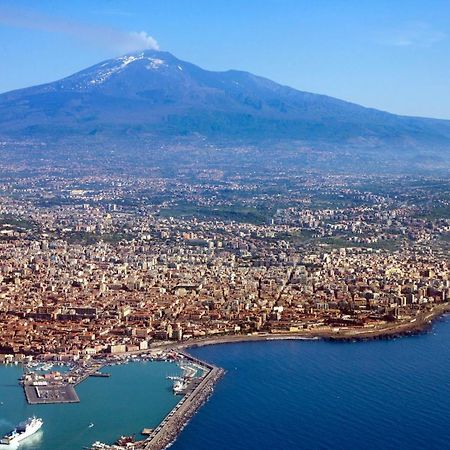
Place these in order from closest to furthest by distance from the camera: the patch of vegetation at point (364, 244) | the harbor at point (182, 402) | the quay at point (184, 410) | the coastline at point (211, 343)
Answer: the harbor at point (182, 402), the quay at point (184, 410), the coastline at point (211, 343), the patch of vegetation at point (364, 244)

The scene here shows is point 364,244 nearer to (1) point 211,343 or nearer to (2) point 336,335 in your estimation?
(2) point 336,335

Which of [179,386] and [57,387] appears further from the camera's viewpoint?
[179,386]

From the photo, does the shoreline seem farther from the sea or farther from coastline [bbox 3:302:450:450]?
the sea

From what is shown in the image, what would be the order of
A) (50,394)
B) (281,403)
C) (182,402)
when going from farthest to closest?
(50,394), (281,403), (182,402)

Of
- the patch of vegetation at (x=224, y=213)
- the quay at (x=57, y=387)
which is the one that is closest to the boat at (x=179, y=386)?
the quay at (x=57, y=387)

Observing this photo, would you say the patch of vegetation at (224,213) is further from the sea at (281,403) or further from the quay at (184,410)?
the quay at (184,410)

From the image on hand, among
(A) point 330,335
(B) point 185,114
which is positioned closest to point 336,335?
(A) point 330,335

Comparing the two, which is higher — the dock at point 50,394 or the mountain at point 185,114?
the mountain at point 185,114

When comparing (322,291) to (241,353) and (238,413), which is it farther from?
(238,413)
